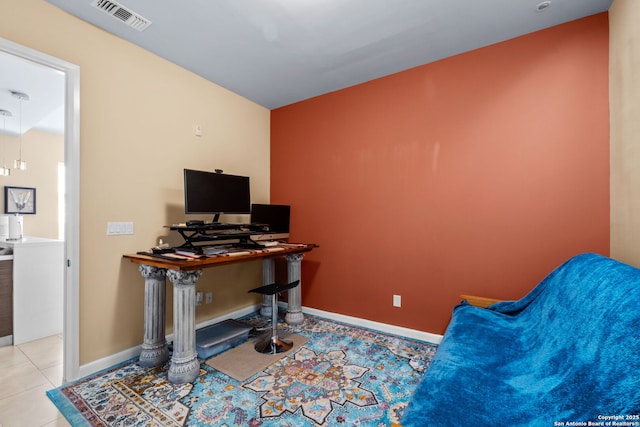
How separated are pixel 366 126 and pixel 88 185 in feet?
8.36

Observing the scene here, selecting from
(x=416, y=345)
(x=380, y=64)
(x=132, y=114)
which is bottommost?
(x=416, y=345)

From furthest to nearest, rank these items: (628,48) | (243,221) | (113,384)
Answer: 1. (243,221)
2. (113,384)
3. (628,48)

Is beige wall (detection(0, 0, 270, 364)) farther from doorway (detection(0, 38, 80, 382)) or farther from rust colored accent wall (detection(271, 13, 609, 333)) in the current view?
rust colored accent wall (detection(271, 13, 609, 333))

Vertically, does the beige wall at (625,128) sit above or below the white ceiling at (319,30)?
below

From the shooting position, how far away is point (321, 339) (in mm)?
2730

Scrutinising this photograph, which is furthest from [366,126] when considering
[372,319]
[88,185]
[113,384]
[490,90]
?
[113,384]

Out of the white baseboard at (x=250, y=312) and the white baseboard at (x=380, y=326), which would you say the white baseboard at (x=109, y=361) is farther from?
the white baseboard at (x=380, y=326)

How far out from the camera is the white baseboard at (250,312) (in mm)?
2166

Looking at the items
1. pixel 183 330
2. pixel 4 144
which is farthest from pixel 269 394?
pixel 4 144

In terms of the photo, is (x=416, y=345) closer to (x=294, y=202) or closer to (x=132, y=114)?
(x=294, y=202)

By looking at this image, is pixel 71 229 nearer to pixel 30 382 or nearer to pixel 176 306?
pixel 176 306

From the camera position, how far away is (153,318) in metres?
2.27

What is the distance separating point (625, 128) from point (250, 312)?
3700 mm

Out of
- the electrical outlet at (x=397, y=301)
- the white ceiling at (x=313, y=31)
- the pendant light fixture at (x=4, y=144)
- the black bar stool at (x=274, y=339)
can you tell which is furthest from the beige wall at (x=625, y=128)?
the pendant light fixture at (x=4, y=144)
